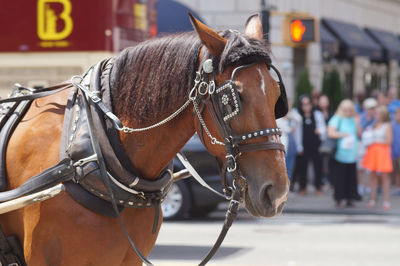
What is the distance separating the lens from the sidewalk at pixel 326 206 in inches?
558

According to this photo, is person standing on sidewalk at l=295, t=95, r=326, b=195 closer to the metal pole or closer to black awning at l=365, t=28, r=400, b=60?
black awning at l=365, t=28, r=400, b=60

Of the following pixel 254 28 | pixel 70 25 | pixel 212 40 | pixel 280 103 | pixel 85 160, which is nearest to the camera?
pixel 212 40

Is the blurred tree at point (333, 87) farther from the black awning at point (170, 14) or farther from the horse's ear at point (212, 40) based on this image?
the horse's ear at point (212, 40)

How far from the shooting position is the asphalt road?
29.6 ft

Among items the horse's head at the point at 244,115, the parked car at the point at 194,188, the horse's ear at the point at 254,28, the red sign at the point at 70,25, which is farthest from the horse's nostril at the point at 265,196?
the parked car at the point at 194,188

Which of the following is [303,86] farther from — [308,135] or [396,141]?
[396,141]

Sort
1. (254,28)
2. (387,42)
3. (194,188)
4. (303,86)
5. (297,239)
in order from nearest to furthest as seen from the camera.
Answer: (254,28) < (297,239) < (194,188) < (303,86) < (387,42)

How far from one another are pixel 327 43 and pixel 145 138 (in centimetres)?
2009

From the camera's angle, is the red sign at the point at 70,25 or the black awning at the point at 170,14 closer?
the red sign at the point at 70,25

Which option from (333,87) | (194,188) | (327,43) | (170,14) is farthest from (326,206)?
(327,43)

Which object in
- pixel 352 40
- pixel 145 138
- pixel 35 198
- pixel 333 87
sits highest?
pixel 145 138

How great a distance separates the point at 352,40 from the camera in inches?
1000

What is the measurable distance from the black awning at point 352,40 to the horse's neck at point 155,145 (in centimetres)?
2149

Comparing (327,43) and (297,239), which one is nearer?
(297,239)
